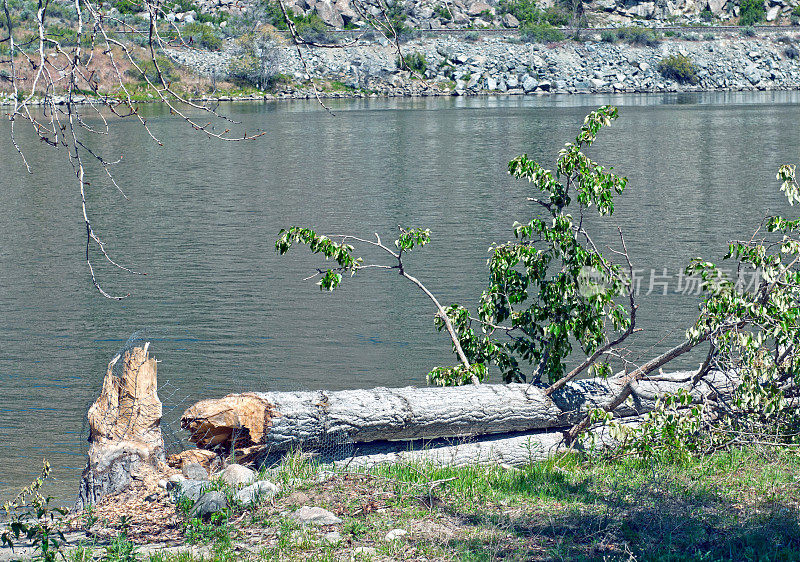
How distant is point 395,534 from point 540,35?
101378 millimetres

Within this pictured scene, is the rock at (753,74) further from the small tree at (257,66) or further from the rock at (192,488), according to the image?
the rock at (192,488)

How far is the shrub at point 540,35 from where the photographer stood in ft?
332

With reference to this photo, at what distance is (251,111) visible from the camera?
66.3m

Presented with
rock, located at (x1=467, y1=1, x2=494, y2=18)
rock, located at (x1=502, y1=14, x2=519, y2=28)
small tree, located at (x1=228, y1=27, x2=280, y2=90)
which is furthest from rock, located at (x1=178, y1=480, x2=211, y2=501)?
rock, located at (x1=502, y1=14, x2=519, y2=28)

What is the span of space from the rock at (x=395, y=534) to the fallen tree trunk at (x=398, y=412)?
1711 millimetres

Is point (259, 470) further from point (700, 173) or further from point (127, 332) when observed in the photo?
point (700, 173)

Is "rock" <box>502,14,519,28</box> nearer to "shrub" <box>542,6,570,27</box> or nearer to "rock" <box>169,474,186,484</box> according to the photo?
"shrub" <box>542,6,570,27</box>

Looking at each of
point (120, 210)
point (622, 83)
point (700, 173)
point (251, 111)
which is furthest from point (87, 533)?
point (622, 83)

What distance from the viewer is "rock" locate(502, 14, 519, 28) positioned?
4397 inches

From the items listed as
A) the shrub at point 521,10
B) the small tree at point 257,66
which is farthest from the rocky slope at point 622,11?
the small tree at point 257,66

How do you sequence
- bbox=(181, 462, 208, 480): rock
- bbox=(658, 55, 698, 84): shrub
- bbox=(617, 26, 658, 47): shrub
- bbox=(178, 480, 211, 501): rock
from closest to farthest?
bbox=(178, 480, 211, 501): rock
bbox=(181, 462, 208, 480): rock
bbox=(658, 55, 698, 84): shrub
bbox=(617, 26, 658, 47): shrub

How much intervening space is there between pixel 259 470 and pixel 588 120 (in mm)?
4868

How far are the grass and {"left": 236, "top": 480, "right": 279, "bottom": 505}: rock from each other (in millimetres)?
76

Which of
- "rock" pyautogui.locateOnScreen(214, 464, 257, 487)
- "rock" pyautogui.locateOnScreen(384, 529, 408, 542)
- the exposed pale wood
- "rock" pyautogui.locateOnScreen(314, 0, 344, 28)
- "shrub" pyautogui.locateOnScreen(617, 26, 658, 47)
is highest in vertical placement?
"rock" pyautogui.locateOnScreen(314, 0, 344, 28)
